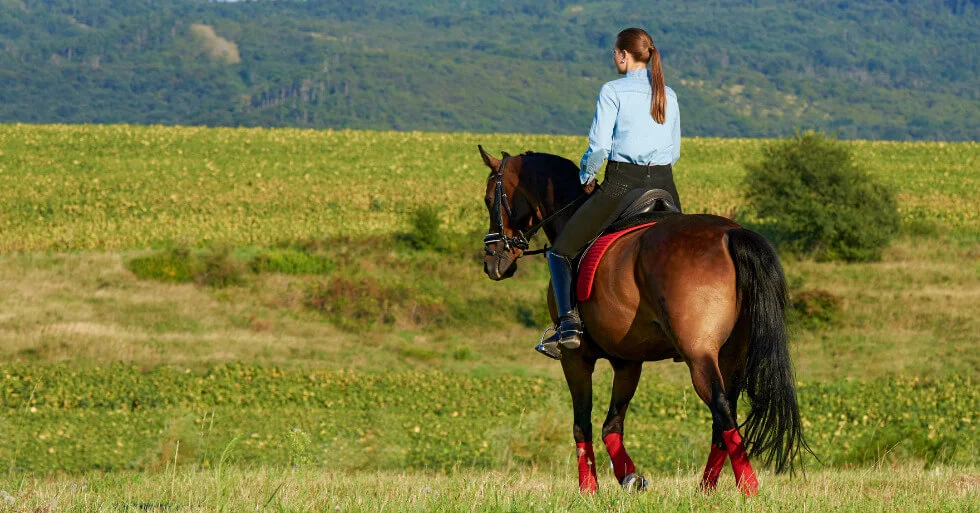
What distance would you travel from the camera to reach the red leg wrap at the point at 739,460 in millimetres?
6895

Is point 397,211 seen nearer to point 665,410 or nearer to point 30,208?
point 30,208

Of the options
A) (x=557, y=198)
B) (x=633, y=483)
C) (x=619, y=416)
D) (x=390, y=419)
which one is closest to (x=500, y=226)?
(x=557, y=198)

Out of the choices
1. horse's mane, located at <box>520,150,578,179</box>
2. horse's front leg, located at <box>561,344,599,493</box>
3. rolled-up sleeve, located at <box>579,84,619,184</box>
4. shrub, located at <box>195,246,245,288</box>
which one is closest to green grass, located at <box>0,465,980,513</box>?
horse's front leg, located at <box>561,344,599,493</box>

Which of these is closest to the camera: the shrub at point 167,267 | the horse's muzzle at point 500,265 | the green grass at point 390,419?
the horse's muzzle at point 500,265

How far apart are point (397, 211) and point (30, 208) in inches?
691

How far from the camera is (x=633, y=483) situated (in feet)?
24.6

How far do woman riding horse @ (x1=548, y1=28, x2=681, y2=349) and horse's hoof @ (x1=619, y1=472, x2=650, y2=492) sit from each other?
1.04 m

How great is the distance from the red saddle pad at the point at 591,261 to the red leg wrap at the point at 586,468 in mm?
1187

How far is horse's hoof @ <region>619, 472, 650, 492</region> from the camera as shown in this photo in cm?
736

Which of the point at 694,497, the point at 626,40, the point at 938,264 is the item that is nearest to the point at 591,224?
the point at 626,40

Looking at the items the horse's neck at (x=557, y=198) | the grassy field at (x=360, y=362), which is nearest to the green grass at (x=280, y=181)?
the grassy field at (x=360, y=362)

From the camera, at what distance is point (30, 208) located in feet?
171

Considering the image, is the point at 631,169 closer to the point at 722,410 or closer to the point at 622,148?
the point at 622,148

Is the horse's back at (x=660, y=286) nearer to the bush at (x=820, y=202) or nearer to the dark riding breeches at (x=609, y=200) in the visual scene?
the dark riding breeches at (x=609, y=200)
